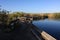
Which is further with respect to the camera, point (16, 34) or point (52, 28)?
point (52, 28)

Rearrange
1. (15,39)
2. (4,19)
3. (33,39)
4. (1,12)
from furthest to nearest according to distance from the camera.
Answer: (1,12)
(4,19)
(15,39)
(33,39)

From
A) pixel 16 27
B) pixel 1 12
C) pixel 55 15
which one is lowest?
pixel 55 15

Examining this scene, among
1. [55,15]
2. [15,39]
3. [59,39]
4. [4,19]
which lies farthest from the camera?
[55,15]

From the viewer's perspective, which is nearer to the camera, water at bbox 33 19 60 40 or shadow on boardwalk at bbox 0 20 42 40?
shadow on boardwalk at bbox 0 20 42 40

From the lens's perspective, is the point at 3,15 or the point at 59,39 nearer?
the point at 59,39

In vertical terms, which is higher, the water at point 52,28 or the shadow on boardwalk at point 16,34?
the shadow on boardwalk at point 16,34

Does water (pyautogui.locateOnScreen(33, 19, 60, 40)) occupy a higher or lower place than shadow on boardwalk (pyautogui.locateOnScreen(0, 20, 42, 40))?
lower

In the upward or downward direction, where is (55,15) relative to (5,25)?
downward

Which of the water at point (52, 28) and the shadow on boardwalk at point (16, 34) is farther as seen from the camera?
the water at point (52, 28)

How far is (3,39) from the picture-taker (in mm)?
10117

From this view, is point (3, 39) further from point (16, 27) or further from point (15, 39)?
point (16, 27)

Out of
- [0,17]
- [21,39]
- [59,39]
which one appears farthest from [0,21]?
[21,39]

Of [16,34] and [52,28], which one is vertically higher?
[16,34]

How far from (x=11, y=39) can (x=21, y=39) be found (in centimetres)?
73
